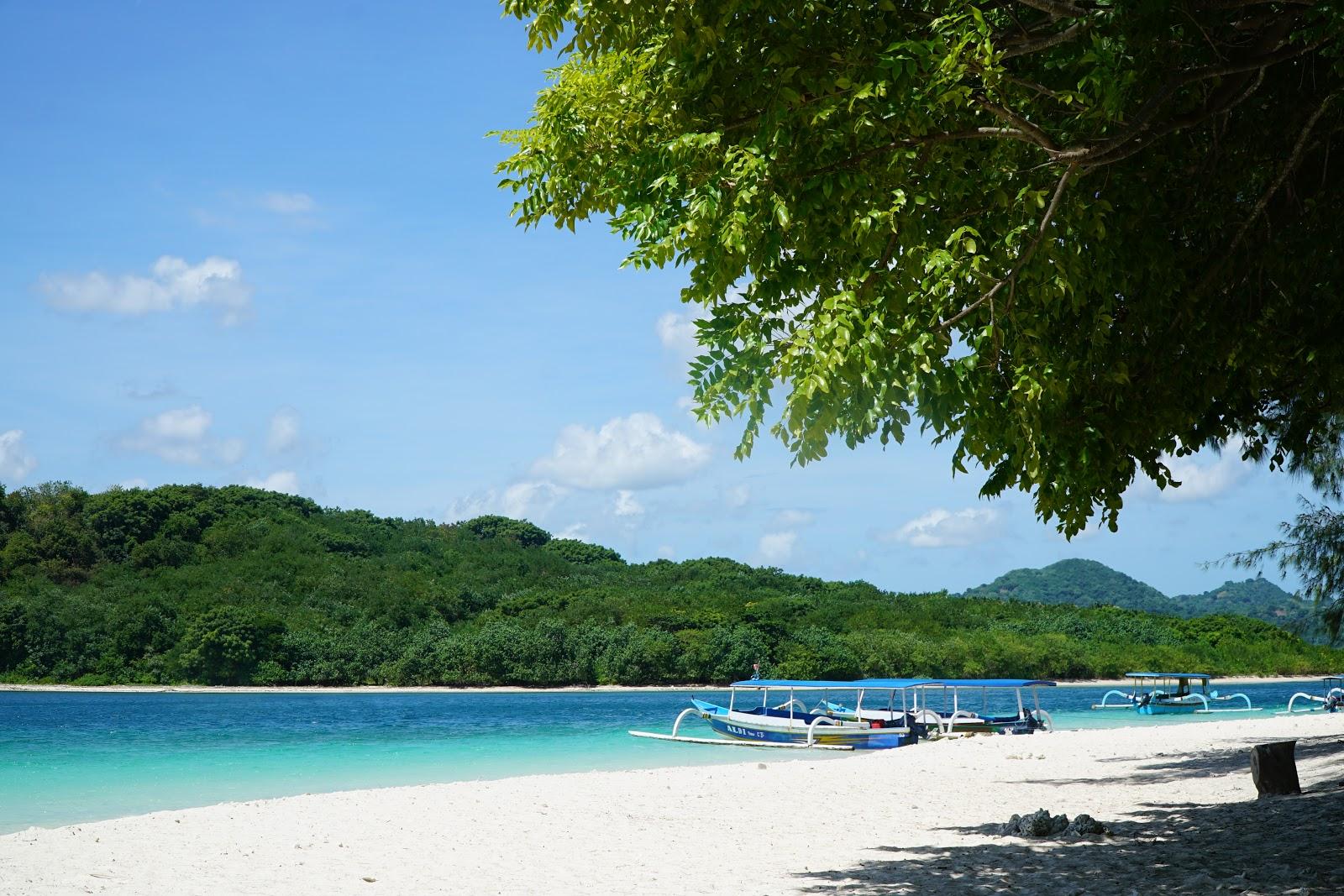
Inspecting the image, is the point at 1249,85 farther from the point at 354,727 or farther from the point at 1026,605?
the point at 1026,605

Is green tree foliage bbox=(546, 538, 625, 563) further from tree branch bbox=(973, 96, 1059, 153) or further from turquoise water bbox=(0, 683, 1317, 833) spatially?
tree branch bbox=(973, 96, 1059, 153)

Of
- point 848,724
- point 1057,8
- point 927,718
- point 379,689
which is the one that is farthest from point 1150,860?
point 379,689

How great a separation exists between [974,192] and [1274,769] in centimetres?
891

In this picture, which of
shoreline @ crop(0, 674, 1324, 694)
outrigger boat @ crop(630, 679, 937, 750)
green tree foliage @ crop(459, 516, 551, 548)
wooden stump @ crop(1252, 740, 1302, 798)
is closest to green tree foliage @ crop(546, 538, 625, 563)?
green tree foliage @ crop(459, 516, 551, 548)

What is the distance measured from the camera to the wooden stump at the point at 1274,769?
11891 millimetres

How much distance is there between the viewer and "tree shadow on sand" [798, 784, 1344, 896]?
7504 mm

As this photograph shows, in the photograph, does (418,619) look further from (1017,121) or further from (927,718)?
(1017,121)

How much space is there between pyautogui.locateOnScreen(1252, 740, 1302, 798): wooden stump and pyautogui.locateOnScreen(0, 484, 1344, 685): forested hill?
5987cm

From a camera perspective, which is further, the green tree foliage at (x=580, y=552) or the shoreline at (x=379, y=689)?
the green tree foliage at (x=580, y=552)

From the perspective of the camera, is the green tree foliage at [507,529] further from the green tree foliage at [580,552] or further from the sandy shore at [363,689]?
the sandy shore at [363,689]

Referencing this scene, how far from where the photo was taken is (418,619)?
7838cm

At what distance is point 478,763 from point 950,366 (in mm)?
25484

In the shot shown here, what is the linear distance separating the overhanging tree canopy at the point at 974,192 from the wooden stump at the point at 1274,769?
6302 mm

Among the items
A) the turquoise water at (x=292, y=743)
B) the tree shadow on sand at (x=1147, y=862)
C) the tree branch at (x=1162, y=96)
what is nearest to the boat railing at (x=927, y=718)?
the turquoise water at (x=292, y=743)
